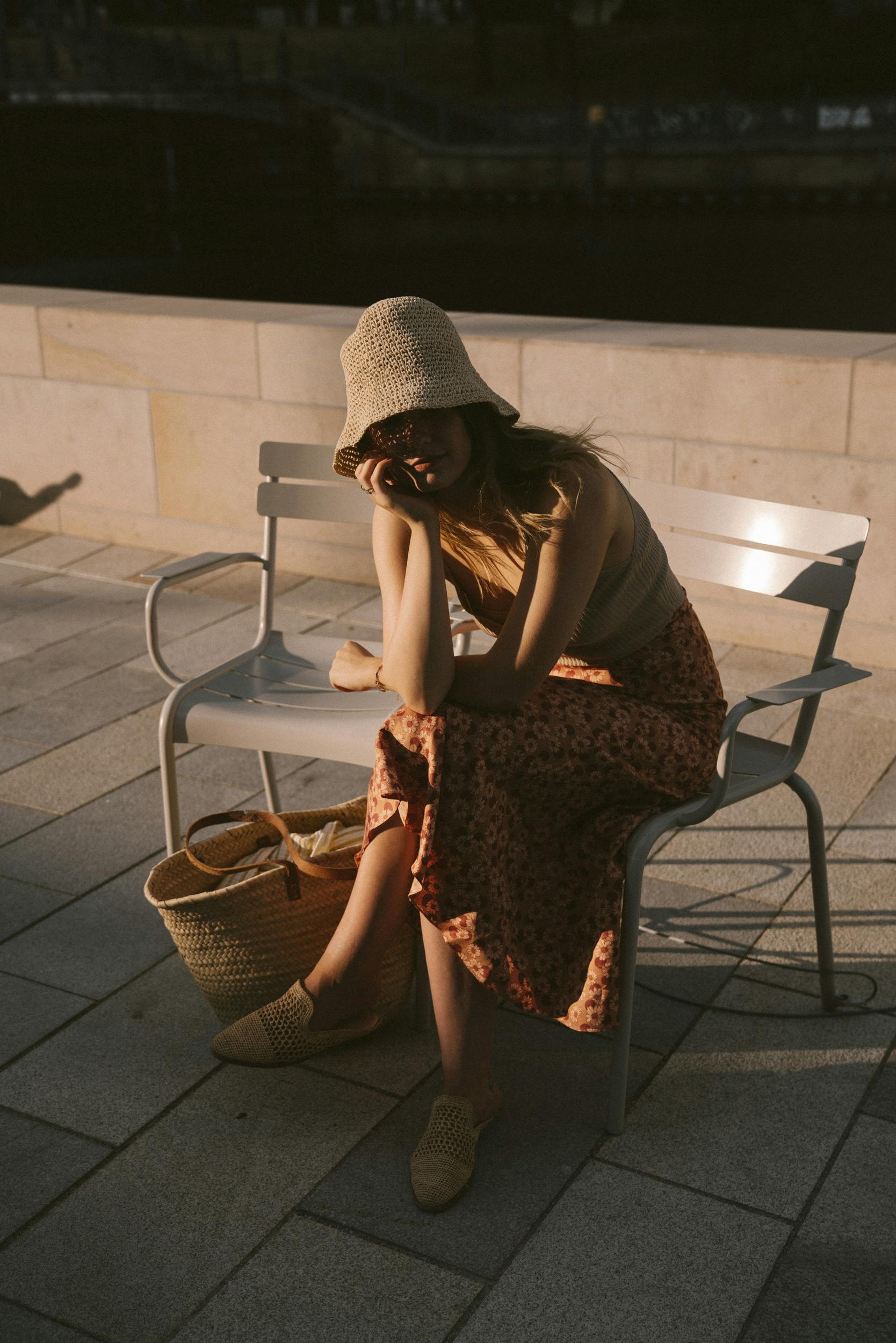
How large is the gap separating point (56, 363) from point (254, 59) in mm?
42467

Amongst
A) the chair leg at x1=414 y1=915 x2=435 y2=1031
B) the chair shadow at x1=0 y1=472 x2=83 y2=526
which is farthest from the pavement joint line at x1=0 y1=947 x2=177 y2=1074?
the chair shadow at x1=0 y1=472 x2=83 y2=526

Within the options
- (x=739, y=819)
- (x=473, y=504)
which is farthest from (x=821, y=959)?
(x=473, y=504)

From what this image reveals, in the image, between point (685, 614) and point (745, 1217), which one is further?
point (685, 614)

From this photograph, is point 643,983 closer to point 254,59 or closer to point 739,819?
point 739,819

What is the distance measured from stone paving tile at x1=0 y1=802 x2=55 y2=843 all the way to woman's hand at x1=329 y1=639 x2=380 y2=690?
53.1 inches

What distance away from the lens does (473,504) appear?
2408 millimetres

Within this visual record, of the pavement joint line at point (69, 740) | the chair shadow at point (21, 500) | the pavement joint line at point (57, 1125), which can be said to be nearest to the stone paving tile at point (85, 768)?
the pavement joint line at point (69, 740)

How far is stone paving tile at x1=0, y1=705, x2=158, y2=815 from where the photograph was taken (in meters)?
3.85

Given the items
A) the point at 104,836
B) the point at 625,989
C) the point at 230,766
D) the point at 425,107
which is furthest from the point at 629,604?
the point at 425,107

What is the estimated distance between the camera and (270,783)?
3539mm

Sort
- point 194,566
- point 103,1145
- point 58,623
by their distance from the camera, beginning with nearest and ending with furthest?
point 103,1145 < point 194,566 < point 58,623

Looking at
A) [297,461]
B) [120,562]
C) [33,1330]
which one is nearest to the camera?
[33,1330]

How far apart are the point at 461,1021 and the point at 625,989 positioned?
0.30 m

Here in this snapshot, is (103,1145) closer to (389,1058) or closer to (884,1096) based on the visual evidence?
(389,1058)
